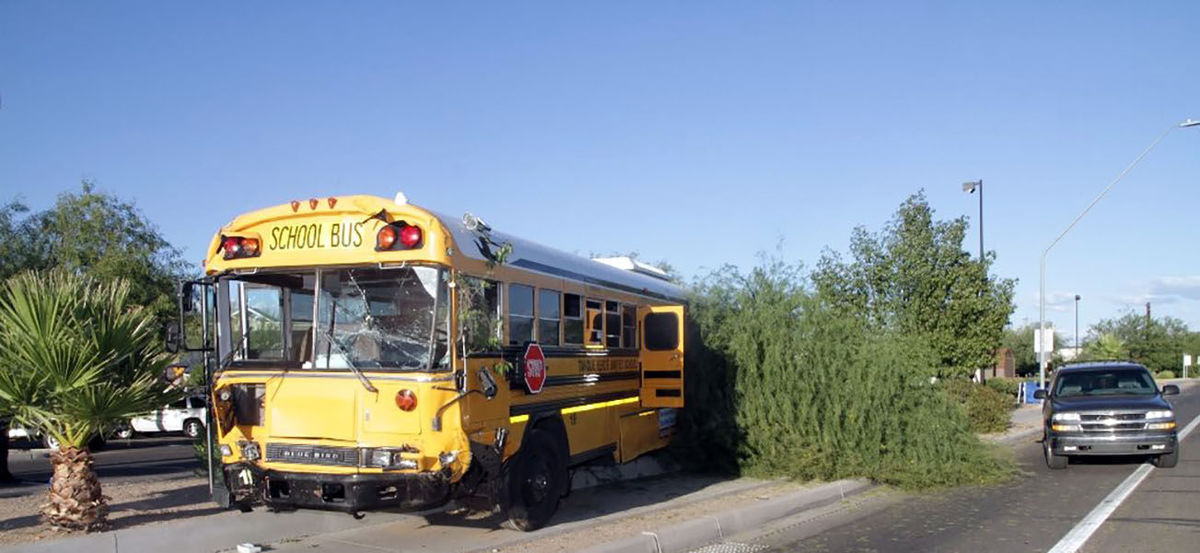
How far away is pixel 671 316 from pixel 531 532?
4.16m

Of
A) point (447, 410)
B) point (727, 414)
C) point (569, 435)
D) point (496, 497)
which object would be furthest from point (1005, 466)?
point (447, 410)

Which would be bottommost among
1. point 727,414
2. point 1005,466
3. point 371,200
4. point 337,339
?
point 1005,466

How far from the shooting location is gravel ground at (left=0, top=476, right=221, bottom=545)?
8.40 m

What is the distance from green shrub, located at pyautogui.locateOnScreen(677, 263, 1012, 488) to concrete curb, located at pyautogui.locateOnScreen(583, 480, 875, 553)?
1.77ft

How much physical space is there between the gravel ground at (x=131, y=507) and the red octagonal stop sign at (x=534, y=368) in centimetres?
342

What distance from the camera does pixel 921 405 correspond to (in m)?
13.1

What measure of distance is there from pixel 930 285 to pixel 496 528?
12.8 metres

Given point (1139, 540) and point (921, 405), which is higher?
point (921, 405)

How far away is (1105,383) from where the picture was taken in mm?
15672

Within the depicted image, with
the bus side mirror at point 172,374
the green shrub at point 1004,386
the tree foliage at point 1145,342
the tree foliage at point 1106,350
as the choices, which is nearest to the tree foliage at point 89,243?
the bus side mirror at point 172,374

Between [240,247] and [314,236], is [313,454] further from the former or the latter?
[240,247]

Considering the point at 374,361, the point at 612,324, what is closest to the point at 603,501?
the point at 612,324

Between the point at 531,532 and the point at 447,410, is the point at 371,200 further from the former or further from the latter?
the point at 531,532

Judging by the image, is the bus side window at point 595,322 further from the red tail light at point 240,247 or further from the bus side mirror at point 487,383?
the red tail light at point 240,247
